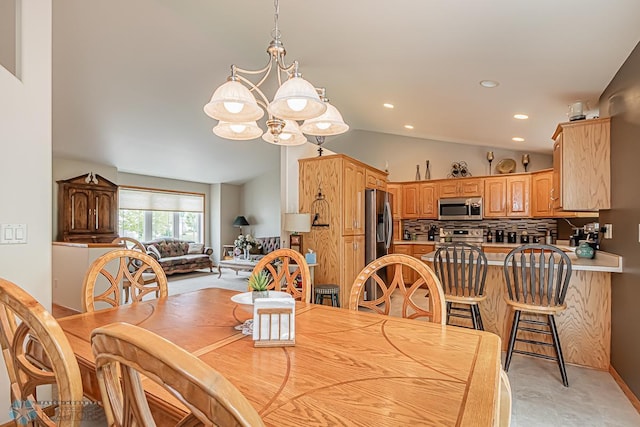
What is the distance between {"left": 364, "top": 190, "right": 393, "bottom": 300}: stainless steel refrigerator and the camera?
5.10m

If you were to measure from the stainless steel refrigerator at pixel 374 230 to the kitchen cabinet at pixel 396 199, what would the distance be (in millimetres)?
1336

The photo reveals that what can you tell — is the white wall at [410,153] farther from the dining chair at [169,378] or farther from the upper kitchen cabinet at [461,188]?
the dining chair at [169,378]

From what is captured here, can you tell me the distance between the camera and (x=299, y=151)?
504 cm

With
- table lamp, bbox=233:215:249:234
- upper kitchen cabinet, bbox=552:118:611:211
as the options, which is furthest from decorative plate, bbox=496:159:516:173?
table lamp, bbox=233:215:249:234

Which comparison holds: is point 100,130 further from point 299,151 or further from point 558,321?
point 558,321

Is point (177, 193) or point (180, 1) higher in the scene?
point (180, 1)

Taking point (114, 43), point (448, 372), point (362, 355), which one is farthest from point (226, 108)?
point (114, 43)

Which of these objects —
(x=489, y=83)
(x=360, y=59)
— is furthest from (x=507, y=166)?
(x=360, y=59)

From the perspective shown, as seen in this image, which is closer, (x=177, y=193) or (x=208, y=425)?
(x=208, y=425)

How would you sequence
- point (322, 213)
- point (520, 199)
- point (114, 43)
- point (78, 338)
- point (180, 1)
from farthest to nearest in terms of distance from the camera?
1. point (520, 199)
2. point (322, 213)
3. point (114, 43)
4. point (180, 1)
5. point (78, 338)

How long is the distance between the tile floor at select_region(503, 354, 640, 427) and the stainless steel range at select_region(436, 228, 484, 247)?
350 centimetres

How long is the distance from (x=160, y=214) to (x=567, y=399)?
841 cm

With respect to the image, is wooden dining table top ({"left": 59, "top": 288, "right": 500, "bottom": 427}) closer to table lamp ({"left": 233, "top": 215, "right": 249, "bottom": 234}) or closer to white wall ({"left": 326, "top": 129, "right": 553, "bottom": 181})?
white wall ({"left": 326, "top": 129, "right": 553, "bottom": 181})

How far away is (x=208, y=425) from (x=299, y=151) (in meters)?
4.73
